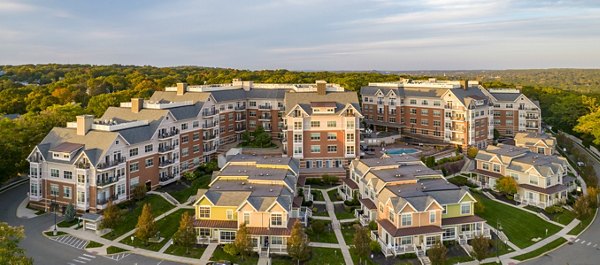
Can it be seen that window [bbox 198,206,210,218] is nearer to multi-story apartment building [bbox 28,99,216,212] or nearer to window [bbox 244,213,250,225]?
window [bbox 244,213,250,225]

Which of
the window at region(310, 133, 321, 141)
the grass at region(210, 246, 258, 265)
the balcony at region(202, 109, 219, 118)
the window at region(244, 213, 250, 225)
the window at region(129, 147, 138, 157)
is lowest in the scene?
the grass at region(210, 246, 258, 265)

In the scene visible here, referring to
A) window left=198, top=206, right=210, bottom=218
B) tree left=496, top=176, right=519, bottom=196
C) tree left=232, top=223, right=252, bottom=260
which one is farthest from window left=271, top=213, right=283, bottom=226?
tree left=496, top=176, right=519, bottom=196

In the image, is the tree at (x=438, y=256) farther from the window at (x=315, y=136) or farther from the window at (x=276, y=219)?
the window at (x=315, y=136)

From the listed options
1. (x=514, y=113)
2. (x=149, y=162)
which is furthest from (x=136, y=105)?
(x=514, y=113)

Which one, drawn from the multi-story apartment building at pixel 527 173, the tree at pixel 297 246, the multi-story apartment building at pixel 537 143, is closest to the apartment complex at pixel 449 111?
the multi-story apartment building at pixel 537 143

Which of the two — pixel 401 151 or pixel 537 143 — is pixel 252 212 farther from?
pixel 537 143

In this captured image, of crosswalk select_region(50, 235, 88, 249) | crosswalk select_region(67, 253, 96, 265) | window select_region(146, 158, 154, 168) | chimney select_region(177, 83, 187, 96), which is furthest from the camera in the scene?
chimney select_region(177, 83, 187, 96)
